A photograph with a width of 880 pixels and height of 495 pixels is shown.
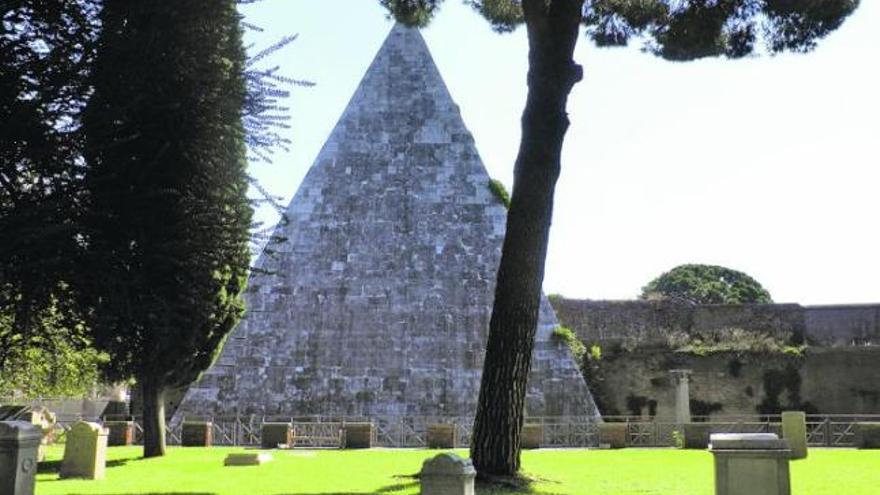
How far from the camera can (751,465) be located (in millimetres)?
6340

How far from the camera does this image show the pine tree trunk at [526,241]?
30.8ft

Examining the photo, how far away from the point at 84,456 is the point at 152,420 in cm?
336

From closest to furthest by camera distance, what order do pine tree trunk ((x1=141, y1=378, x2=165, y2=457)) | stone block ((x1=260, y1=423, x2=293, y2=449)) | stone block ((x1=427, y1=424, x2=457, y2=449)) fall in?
pine tree trunk ((x1=141, y1=378, x2=165, y2=457))
stone block ((x1=427, y1=424, x2=457, y2=449))
stone block ((x1=260, y1=423, x2=293, y2=449))

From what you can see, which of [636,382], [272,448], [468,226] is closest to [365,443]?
[272,448]

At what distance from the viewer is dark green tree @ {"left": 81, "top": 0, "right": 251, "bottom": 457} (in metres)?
7.59

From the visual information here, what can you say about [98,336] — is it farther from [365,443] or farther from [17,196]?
[365,443]

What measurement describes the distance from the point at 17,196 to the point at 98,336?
1.48m

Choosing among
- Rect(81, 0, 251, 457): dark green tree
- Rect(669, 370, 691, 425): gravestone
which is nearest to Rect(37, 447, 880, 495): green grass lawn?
Rect(81, 0, 251, 457): dark green tree

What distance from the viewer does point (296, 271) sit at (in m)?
21.3

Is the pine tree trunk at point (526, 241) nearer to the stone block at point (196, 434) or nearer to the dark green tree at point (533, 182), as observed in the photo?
the dark green tree at point (533, 182)

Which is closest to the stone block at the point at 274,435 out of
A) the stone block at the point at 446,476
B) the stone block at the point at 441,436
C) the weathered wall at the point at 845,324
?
the stone block at the point at 441,436

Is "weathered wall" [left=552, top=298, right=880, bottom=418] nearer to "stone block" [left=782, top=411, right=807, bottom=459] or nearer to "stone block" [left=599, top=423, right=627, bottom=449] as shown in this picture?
"stone block" [left=599, top=423, right=627, bottom=449]

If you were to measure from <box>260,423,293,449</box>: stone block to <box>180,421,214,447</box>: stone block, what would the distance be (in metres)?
1.28

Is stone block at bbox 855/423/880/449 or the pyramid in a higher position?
the pyramid
